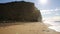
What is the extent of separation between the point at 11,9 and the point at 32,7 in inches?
177

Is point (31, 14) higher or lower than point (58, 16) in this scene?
higher

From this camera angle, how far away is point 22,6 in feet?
105

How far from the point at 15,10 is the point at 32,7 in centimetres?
369

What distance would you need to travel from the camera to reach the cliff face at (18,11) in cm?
3129

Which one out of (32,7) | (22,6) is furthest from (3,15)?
(32,7)

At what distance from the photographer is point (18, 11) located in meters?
32.2

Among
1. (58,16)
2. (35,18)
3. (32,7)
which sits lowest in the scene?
(58,16)

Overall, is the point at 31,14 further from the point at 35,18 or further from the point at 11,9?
the point at 11,9

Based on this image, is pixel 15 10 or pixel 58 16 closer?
pixel 15 10

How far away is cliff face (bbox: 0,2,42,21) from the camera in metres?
31.3

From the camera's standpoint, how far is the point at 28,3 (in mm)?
31781

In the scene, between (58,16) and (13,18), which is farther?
(58,16)

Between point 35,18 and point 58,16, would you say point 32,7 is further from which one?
point 58,16

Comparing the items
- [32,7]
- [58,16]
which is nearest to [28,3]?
[32,7]
